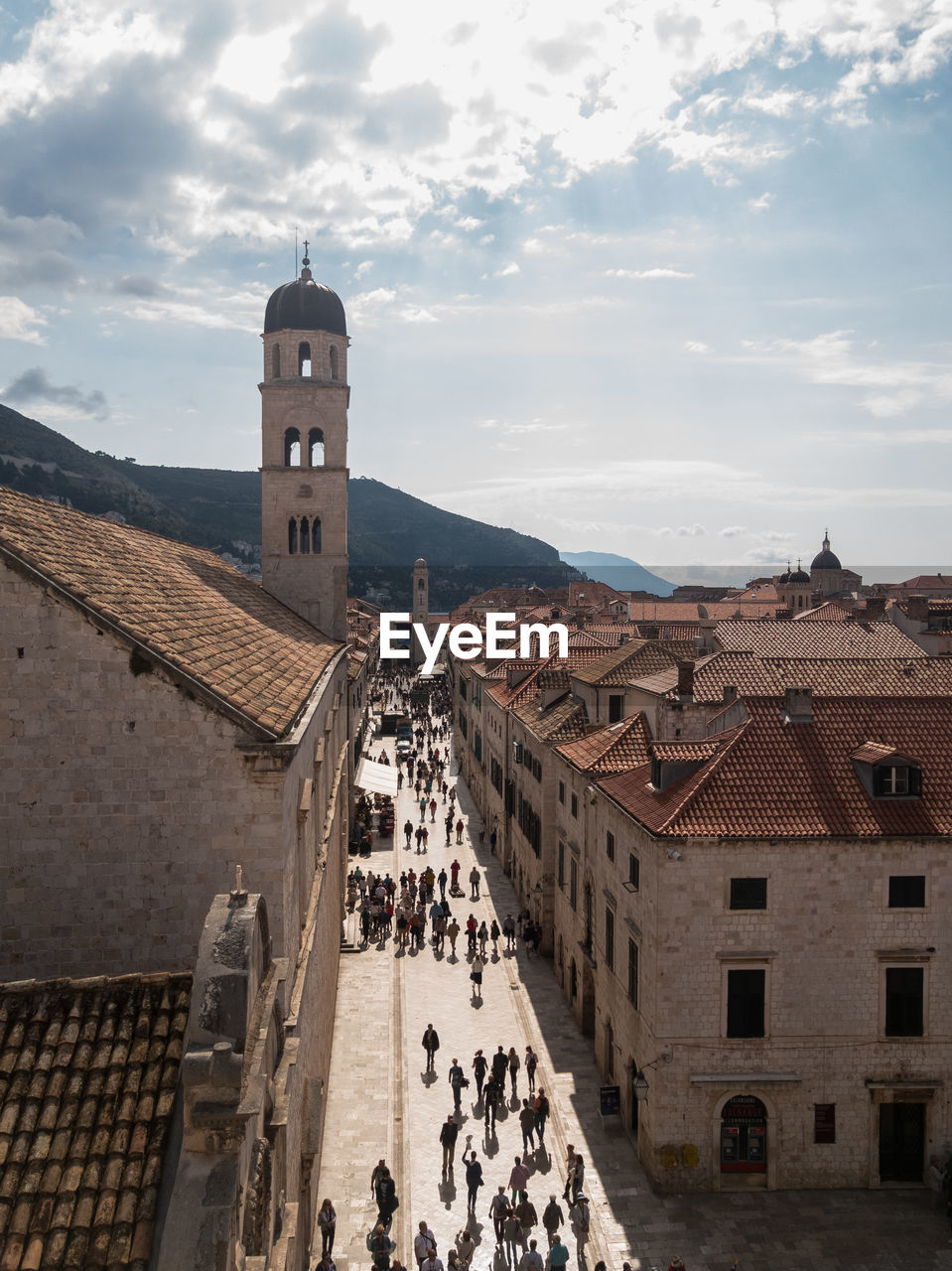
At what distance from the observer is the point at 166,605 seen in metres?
16.1

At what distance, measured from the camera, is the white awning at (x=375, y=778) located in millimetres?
46594

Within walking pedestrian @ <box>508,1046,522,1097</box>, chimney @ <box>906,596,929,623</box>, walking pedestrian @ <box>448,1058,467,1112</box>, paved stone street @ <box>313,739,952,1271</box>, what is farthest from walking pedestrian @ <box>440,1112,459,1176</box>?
chimney @ <box>906,596,929,623</box>

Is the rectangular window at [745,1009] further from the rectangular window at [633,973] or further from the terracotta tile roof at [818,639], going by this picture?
the terracotta tile roof at [818,639]

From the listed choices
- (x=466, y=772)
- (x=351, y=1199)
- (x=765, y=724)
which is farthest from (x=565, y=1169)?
(x=466, y=772)

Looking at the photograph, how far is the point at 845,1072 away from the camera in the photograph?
1914 cm

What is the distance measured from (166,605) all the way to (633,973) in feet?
40.4

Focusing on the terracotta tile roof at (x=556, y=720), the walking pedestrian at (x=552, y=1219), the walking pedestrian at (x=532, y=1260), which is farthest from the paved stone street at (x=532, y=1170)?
the terracotta tile roof at (x=556, y=720)

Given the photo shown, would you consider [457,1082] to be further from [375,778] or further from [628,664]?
[375,778]

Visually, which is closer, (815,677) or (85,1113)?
(85,1113)

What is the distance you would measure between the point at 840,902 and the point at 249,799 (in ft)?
40.9

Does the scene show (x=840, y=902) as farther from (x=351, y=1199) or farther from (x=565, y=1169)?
(x=351, y=1199)

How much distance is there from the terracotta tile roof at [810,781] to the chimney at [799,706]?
0.17 metres

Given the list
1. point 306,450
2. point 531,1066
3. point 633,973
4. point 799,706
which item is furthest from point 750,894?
point 306,450

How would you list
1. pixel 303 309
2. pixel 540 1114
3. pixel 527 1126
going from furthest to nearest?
pixel 303 309 → pixel 540 1114 → pixel 527 1126
